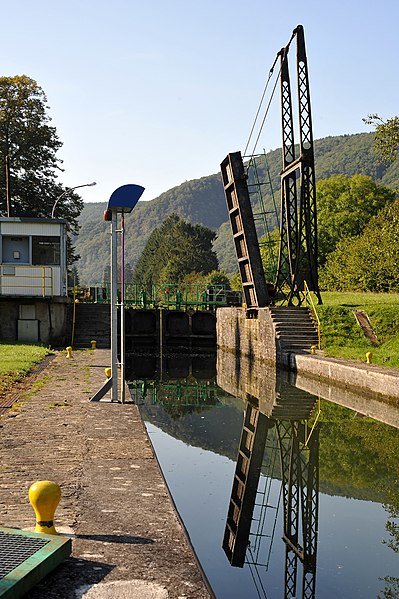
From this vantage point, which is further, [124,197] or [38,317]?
[38,317]

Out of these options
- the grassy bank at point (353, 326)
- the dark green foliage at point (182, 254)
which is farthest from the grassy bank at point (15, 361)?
the dark green foliage at point (182, 254)

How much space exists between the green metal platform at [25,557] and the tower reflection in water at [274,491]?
4.58ft

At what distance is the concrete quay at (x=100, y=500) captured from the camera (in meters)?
3.56

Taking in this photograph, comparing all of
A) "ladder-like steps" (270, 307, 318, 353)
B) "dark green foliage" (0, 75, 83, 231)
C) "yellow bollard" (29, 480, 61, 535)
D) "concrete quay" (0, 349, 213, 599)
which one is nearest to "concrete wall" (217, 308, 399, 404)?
"ladder-like steps" (270, 307, 318, 353)

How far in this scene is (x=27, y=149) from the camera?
39.3 m

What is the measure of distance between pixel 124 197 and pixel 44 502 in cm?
567

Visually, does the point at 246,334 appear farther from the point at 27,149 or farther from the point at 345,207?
the point at 345,207

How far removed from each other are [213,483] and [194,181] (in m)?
A: 182

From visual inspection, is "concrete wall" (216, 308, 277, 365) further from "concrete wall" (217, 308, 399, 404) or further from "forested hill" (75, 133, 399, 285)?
"forested hill" (75, 133, 399, 285)

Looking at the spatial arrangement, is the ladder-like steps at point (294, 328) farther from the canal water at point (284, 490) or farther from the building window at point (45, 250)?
the building window at point (45, 250)

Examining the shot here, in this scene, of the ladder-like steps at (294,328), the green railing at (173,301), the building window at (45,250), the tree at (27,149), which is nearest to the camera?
the ladder-like steps at (294,328)

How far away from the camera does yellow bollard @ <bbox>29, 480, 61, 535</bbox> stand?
12.7ft

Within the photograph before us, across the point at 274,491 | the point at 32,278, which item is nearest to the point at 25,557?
the point at 274,491

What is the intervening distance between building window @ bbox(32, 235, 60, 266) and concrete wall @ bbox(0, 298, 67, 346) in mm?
1240
